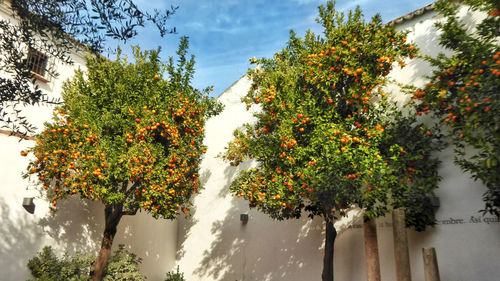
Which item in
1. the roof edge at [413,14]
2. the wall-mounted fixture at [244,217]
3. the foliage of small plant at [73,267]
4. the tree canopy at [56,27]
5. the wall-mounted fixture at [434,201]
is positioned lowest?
the foliage of small plant at [73,267]

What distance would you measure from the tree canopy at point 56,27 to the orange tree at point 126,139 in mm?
2349

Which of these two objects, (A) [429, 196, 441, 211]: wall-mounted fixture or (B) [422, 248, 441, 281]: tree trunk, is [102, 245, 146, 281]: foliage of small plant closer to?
(B) [422, 248, 441, 281]: tree trunk

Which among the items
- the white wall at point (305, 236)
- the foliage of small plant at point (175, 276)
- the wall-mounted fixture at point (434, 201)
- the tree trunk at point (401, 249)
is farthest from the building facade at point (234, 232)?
the tree trunk at point (401, 249)

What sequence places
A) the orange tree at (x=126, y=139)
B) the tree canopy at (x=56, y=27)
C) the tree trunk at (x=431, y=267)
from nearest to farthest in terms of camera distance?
the tree canopy at (x=56, y=27) < the tree trunk at (x=431, y=267) < the orange tree at (x=126, y=139)

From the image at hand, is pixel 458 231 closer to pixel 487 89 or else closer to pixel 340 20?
pixel 487 89

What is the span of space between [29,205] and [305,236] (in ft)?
25.8

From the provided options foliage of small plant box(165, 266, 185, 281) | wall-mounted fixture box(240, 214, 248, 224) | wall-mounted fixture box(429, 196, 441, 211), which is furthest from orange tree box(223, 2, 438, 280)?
foliage of small plant box(165, 266, 185, 281)

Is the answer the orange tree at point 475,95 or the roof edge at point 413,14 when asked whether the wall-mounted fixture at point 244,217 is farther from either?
the roof edge at point 413,14

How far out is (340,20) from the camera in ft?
25.2

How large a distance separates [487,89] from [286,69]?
4.28 meters

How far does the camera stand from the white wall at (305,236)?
7121 millimetres

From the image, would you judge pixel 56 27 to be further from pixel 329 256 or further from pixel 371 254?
pixel 371 254

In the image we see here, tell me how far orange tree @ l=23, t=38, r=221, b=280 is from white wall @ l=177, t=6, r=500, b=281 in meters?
2.50

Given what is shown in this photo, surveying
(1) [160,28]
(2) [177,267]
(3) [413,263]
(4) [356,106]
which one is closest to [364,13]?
(4) [356,106]
